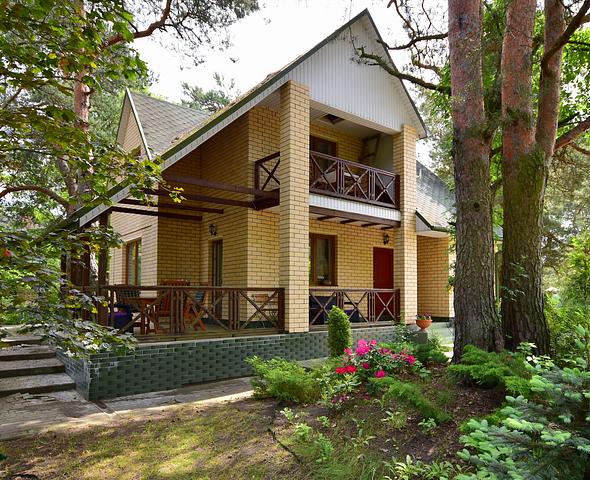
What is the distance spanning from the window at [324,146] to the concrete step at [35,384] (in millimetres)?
8746

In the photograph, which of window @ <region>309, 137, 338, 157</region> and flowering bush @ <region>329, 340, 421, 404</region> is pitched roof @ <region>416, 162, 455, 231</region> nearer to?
window @ <region>309, 137, 338, 157</region>

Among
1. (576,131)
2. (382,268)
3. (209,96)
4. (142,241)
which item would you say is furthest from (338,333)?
(209,96)

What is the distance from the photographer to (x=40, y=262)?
9.44 ft

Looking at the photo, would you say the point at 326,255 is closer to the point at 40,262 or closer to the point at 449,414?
the point at 449,414

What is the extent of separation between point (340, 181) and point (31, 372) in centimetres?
798

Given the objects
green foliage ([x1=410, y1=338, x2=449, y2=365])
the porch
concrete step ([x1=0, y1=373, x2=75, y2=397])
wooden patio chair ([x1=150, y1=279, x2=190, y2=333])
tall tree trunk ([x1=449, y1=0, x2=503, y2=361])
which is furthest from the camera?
wooden patio chair ([x1=150, y1=279, x2=190, y2=333])

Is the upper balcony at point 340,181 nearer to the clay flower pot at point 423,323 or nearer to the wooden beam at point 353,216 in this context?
the wooden beam at point 353,216

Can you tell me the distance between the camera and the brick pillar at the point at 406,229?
1170 centimetres

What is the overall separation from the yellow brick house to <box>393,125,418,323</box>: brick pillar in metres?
0.03

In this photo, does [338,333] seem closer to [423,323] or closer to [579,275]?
[579,275]

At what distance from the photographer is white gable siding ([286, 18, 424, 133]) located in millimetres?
9961

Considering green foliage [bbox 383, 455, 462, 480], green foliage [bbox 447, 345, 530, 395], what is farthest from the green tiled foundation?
green foliage [bbox 447, 345, 530, 395]

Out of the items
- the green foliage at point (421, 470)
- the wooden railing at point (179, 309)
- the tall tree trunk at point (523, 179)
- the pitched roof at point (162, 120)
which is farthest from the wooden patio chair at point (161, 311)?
the tall tree trunk at point (523, 179)

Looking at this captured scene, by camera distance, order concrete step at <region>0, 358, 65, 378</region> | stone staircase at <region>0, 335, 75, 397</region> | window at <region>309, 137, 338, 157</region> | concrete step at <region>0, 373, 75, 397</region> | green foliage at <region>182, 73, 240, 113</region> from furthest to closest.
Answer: green foliage at <region>182, 73, 240, 113</region>
window at <region>309, 137, 338, 157</region>
concrete step at <region>0, 358, 65, 378</region>
stone staircase at <region>0, 335, 75, 397</region>
concrete step at <region>0, 373, 75, 397</region>
